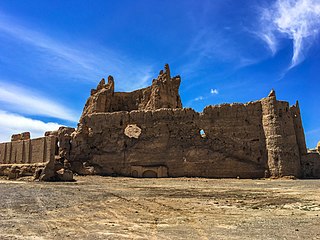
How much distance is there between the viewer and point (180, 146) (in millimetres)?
29328

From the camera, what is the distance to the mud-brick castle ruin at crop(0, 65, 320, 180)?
26.0 meters

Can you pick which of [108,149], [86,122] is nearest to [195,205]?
[108,149]

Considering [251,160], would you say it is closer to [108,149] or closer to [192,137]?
[192,137]

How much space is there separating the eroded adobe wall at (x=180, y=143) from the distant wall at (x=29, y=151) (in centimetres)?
541

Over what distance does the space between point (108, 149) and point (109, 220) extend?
2439 centimetres

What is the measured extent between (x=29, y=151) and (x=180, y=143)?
48.5 ft

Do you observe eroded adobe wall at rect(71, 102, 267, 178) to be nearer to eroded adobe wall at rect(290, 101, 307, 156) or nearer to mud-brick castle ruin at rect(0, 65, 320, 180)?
mud-brick castle ruin at rect(0, 65, 320, 180)

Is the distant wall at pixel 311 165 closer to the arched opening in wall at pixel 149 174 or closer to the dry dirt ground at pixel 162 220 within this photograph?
the arched opening in wall at pixel 149 174

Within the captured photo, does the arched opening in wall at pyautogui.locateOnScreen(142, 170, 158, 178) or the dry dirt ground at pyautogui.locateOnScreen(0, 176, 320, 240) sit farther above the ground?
the arched opening in wall at pyautogui.locateOnScreen(142, 170, 158, 178)

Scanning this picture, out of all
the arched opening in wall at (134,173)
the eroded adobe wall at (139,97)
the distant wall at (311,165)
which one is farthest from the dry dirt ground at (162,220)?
the eroded adobe wall at (139,97)

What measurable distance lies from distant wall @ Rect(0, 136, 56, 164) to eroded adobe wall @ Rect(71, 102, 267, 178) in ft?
17.8

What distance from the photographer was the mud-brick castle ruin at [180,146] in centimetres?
2597

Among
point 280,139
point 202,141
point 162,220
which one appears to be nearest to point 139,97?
point 202,141

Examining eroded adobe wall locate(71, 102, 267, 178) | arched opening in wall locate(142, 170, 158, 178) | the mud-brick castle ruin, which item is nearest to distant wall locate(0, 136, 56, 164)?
the mud-brick castle ruin
